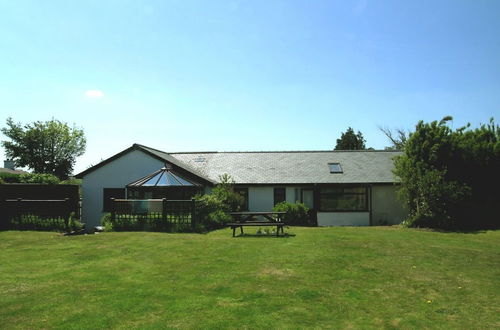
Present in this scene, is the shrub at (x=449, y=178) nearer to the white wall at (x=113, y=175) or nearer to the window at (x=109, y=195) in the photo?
the white wall at (x=113, y=175)

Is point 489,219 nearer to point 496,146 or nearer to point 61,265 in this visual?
point 496,146

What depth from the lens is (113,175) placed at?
83.0 ft

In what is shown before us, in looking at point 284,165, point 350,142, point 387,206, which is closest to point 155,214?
point 284,165

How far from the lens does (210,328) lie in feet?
18.8

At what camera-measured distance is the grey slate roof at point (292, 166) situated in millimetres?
26266

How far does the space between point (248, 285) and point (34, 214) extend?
48.4 ft

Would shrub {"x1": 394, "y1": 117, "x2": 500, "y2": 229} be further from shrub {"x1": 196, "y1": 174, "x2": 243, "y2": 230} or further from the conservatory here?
the conservatory

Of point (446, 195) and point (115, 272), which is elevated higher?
point (446, 195)

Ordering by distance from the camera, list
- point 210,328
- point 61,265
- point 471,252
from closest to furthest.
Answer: point 210,328 → point 61,265 → point 471,252

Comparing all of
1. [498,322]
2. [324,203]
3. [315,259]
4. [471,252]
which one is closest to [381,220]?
[324,203]

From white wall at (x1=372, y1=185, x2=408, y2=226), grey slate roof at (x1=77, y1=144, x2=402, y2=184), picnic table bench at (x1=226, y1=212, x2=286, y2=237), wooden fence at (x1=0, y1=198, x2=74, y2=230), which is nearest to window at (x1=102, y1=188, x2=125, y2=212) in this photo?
grey slate roof at (x1=77, y1=144, x2=402, y2=184)

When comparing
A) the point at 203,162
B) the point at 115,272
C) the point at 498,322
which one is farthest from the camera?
the point at 203,162

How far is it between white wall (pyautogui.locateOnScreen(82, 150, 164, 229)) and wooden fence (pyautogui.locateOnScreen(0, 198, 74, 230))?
21.4ft

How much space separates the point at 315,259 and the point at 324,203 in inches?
603
